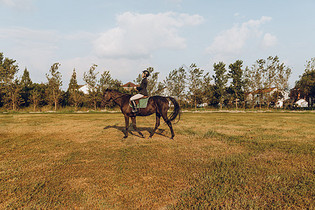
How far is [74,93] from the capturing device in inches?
1323

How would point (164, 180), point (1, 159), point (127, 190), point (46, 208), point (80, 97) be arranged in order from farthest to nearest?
point (80, 97) → point (1, 159) → point (164, 180) → point (127, 190) → point (46, 208)

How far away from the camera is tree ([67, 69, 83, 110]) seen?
33906 mm

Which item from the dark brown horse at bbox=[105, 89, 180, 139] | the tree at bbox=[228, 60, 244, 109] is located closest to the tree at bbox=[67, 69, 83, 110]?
the dark brown horse at bbox=[105, 89, 180, 139]

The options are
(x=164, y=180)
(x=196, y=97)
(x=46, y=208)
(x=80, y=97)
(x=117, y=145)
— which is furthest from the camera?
(x=196, y=97)

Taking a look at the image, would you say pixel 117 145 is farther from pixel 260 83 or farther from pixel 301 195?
pixel 260 83

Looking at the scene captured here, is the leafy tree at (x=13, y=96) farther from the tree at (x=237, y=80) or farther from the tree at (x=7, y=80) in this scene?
the tree at (x=237, y=80)

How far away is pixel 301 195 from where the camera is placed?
3129 millimetres

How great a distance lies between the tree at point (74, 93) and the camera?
1335 inches

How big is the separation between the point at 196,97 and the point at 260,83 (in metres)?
17.9

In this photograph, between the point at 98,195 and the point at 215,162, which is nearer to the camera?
the point at 98,195

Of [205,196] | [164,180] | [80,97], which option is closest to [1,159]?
[164,180]

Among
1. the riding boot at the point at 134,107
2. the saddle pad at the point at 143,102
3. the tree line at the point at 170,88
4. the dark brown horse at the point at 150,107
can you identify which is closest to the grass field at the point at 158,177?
the dark brown horse at the point at 150,107

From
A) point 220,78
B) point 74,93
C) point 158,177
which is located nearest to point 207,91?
point 220,78

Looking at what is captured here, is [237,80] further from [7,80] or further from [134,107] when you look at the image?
[7,80]
